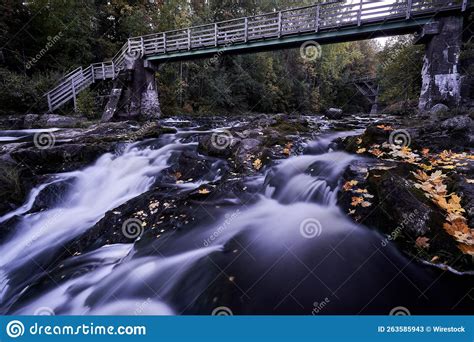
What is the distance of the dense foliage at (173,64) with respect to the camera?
13853 mm

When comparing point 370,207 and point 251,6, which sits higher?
point 251,6

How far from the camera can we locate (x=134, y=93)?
15.6 metres

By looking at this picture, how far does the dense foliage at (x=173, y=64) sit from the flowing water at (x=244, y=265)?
11.5 meters

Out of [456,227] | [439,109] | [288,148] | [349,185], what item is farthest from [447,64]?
[456,227]

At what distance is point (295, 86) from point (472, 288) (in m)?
30.8

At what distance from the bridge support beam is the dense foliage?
2.57m

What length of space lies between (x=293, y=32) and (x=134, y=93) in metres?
9.25

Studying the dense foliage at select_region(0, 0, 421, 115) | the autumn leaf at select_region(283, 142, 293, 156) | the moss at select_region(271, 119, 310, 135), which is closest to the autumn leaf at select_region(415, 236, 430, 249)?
the autumn leaf at select_region(283, 142, 293, 156)

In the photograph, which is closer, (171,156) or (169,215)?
(169,215)

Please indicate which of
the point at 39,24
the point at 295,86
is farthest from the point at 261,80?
the point at 39,24

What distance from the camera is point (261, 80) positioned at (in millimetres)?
26625

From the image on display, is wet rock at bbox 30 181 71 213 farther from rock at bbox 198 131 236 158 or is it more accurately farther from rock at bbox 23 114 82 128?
rock at bbox 23 114 82 128

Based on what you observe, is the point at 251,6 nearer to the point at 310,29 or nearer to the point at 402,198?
the point at 310,29

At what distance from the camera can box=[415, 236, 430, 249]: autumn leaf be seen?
2.92 metres
